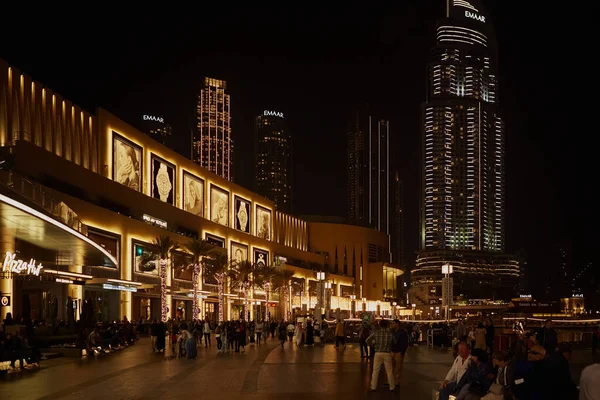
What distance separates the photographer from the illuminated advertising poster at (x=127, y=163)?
6481 cm

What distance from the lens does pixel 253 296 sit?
101m

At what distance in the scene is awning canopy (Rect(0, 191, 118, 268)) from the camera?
82.9 feet

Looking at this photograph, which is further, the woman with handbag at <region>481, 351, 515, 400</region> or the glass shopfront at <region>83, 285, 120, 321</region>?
the glass shopfront at <region>83, 285, 120, 321</region>

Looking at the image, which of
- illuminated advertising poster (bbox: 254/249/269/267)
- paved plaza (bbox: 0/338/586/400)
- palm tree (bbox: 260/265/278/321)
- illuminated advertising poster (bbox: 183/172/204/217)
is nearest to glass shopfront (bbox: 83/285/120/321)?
illuminated advertising poster (bbox: 183/172/204/217)

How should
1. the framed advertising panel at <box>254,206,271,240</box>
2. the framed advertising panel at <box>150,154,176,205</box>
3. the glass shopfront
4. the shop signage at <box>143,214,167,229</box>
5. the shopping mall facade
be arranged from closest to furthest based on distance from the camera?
the shopping mall facade
the glass shopfront
the shop signage at <box>143,214,167,229</box>
the framed advertising panel at <box>150,154,176,205</box>
the framed advertising panel at <box>254,206,271,240</box>

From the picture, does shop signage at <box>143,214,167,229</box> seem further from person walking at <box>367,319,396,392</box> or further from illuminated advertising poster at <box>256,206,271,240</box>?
person walking at <box>367,319,396,392</box>

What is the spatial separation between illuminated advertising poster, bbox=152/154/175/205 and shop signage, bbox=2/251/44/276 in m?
40.1

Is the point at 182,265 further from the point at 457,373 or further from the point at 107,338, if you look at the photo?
the point at 457,373

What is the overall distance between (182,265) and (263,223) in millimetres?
32462

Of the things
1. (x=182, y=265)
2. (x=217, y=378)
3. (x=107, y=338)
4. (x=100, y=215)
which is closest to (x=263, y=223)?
(x=182, y=265)

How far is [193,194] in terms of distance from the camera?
83.2m

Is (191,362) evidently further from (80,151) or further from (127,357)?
(80,151)

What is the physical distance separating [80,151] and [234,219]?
37107mm

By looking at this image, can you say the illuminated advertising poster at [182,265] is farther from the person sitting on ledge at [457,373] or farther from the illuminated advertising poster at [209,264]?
the person sitting on ledge at [457,373]
